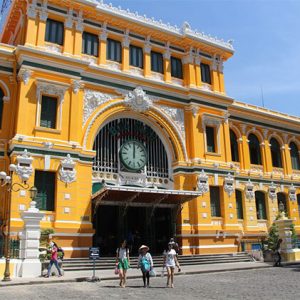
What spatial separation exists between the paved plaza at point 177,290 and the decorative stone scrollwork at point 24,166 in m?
7.34

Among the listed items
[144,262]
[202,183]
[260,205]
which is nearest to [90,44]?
[202,183]

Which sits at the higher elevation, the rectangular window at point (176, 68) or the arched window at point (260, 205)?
the rectangular window at point (176, 68)

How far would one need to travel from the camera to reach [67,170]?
22203mm

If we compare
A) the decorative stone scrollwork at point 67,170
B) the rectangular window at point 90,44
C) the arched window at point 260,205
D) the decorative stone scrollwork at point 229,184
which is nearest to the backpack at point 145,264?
the decorative stone scrollwork at point 67,170

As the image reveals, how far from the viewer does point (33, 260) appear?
1706cm

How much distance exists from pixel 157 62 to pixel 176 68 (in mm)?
1667

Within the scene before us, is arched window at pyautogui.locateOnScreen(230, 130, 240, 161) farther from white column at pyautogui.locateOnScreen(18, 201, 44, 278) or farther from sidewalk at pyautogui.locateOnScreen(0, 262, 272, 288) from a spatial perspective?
white column at pyautogui.locateOnScreen(18, 201, 44, 278)

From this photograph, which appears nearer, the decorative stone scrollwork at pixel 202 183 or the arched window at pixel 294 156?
the decorative stone scrollwork at pixel 202 183

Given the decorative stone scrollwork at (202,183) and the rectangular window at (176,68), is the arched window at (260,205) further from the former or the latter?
the rectangular window at (176,68)

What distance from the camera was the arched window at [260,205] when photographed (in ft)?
106

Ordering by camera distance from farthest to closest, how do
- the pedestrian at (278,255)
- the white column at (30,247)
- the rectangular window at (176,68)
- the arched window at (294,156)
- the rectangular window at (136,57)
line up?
the arched window at (294,156) → the rectangular window at (176,68) → the rectangular window at (136,57) → the pedestrian at (278,255) → the white column at (30,247)

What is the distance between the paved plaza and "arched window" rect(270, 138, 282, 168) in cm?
1959

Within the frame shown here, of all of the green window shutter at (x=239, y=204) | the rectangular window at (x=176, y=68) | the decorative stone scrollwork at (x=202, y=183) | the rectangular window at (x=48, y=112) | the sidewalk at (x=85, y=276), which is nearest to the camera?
the sidewalk at (x=85, y=276)

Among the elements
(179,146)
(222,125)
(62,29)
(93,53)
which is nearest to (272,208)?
(222,125)
